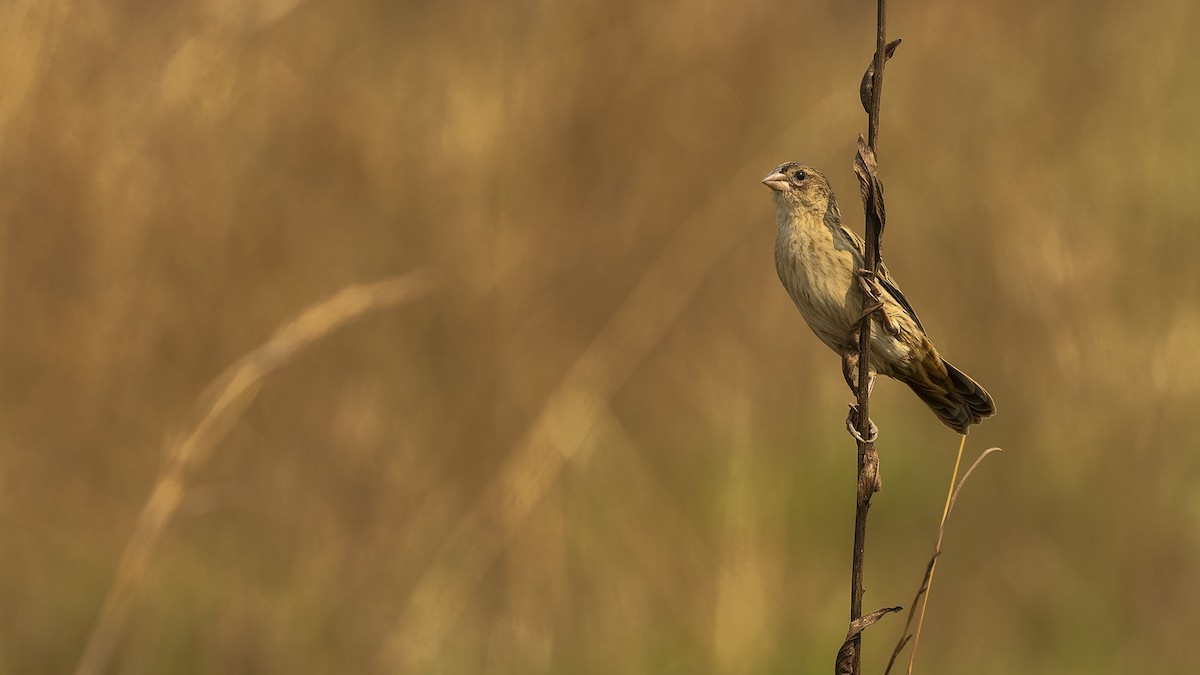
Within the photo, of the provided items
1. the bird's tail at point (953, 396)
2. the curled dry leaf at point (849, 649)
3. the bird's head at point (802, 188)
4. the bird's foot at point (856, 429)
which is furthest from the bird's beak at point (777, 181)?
the curled dry leaf at point (849, 649)

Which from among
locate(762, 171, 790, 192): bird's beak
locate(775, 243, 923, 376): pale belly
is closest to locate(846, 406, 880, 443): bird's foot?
locate(775, 243, 923, 376): pale belly

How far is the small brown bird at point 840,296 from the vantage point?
2.77 m

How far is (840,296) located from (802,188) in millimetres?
395

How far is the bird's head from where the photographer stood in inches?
119

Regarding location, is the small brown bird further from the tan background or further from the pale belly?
the tan background

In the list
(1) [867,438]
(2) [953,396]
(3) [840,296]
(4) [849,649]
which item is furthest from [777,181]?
(4) [849,649]

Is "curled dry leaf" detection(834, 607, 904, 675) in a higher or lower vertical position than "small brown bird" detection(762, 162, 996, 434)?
lower

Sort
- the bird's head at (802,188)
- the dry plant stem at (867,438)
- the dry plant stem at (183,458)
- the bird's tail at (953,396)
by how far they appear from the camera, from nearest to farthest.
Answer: the dry plant stem at (867,438) → the dry plant stem at (183,458) → the bird's tail at (953,396) → the bird's head at (802,188)

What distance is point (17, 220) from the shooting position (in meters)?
4.22

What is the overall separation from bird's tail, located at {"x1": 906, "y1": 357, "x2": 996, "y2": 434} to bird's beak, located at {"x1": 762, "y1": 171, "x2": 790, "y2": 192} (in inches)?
18.3

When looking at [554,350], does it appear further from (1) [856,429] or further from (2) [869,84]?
(2) [869,84]

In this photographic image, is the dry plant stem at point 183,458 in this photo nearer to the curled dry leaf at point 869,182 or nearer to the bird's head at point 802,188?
the bird's head at point 802,188

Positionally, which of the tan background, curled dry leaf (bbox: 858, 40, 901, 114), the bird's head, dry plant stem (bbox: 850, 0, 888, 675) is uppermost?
the tan background

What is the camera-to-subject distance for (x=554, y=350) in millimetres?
5309
